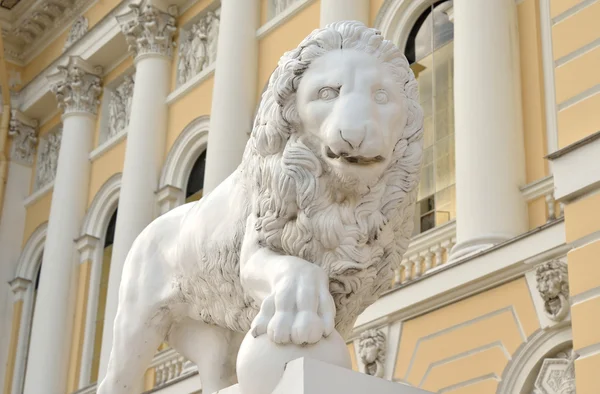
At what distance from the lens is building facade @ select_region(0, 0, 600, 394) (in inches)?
412

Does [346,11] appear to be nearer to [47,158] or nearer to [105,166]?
[105,166]

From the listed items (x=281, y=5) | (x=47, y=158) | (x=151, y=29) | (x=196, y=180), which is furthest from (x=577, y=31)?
(x=47, y=158)

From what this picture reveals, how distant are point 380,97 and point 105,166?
16.6 m

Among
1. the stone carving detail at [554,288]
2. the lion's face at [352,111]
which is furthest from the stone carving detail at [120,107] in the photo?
the lion's face at [352,111]

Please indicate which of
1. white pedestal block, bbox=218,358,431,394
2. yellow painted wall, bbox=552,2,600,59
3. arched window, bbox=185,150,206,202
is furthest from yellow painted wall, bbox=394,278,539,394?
white pedestal block, bbox=218,358,431,394

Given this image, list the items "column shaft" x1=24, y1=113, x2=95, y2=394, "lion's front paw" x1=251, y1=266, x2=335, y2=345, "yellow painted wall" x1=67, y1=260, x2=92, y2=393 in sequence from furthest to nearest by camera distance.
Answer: "column shaft" x1=24, y1=113, x2=95, y2=394
"yellow painted wall" x1=67, y1=260, x2=92, y2=393
"lion's front paw" x1=251, y1=266, x2=335, y2=345

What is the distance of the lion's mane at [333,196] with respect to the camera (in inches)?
154

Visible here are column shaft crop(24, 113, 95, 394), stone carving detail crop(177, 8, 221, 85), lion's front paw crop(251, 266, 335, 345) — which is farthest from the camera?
column shaft crop(24, 113, 95, 394)

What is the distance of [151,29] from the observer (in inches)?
760

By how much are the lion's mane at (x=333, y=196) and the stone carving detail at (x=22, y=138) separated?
62.0ft

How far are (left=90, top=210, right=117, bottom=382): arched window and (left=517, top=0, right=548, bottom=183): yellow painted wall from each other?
337 inches

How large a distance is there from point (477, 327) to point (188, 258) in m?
7.18

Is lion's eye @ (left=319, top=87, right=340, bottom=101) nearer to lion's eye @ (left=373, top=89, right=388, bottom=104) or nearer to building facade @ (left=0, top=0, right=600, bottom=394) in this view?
lion's eye @ (left=373, top=89, right=388, bottom=104)

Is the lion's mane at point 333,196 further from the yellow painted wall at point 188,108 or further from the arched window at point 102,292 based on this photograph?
the arched window at point 102,292
